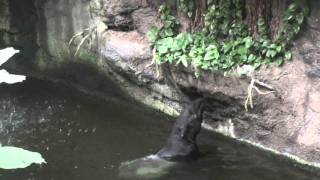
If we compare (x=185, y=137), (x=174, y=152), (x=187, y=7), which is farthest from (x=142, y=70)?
(x=174, y=152)

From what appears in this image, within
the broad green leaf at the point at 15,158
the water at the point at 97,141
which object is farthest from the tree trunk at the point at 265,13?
the broad green leaf at the point at 15,158

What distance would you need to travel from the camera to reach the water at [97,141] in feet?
18.5

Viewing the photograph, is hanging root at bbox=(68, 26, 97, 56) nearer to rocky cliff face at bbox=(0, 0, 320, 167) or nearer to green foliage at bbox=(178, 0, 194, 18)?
rocky cliff face at bbox=(0, 0, 320, 167)

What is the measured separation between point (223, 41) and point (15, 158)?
5.76m

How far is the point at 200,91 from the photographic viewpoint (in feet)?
22.5

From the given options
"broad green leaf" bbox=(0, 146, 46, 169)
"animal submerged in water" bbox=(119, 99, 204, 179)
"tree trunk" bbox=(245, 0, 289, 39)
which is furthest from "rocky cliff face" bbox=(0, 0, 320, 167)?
"broad green leaf" bbox=(0, 146, 46, 169)

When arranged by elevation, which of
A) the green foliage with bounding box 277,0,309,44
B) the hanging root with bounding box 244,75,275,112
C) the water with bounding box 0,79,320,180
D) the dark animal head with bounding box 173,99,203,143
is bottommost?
the water with bounding box 0,79,320,180

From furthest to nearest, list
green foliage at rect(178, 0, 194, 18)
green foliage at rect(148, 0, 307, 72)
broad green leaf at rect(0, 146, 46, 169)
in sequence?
1. green foliage at rect(178, 0, 194, 18)
2. green foliage at rect(148, 0, 307, 72)
3. broad green leaf at rect(0, 146, 46, 169)

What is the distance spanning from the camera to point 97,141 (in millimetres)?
6656

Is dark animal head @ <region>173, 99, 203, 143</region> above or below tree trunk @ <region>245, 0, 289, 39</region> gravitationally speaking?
below

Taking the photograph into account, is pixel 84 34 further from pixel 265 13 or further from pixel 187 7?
pixel 265 13

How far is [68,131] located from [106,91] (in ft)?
5.22

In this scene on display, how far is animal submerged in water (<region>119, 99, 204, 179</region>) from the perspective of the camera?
18.3 feet

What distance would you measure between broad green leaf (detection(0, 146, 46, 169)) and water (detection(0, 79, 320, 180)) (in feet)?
14.8
